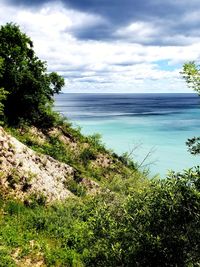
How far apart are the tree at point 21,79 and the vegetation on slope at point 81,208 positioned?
124 millimetres

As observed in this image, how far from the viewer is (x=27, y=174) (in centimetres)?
3231

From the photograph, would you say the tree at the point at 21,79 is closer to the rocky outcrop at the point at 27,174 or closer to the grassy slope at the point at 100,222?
the grassy slope at the point at 100,222

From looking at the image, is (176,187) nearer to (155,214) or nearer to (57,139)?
(155,214)

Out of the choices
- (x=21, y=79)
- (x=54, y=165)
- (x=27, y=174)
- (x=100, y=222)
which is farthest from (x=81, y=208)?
(x=21, y=79)

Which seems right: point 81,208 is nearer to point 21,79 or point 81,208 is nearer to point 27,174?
point 27,174

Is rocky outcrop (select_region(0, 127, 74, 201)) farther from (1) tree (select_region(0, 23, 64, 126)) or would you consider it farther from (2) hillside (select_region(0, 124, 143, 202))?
(1) tree (select_region(0, 23, 64, 126))

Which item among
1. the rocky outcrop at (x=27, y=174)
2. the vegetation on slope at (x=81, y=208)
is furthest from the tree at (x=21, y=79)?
the rocky outcrop at (x=27, y=174)

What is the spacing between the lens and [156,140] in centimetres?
10056

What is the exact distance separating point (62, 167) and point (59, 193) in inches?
234

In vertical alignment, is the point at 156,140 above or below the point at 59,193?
above

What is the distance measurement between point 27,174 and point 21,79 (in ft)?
57.2

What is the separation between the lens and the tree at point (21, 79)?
4581cm

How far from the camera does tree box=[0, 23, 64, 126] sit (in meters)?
45.8

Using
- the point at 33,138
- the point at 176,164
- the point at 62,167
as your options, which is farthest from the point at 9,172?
the point at 176,164
